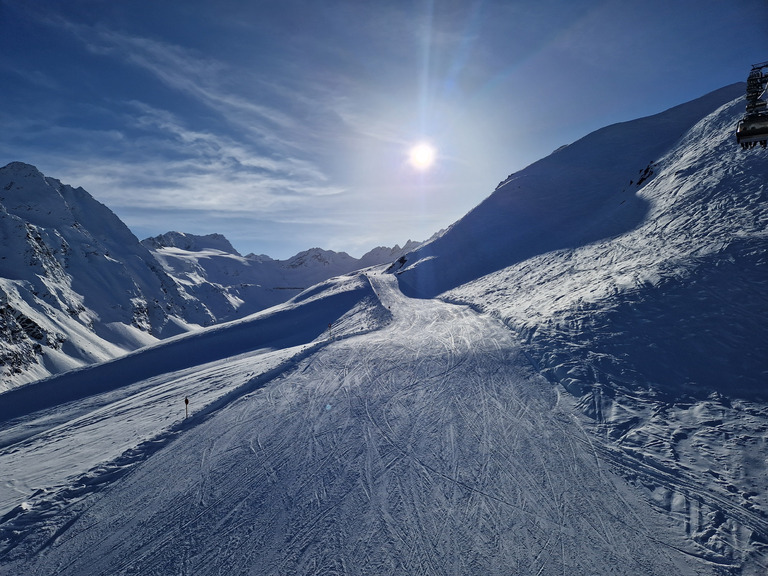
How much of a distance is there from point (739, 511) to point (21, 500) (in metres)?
20.3

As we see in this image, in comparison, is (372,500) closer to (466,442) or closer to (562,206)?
(466,442)

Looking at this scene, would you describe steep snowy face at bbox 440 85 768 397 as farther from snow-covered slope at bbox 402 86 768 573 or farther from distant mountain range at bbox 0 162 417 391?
distant mountain range at bbox 0 162 417 391

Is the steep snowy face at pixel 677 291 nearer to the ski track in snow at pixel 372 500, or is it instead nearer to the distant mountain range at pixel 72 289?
the ski track in snow at pixel 372 500

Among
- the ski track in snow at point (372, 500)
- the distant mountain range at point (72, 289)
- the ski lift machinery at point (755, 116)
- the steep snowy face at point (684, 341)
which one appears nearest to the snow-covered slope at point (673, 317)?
the steep snowy face at point (684, 341)

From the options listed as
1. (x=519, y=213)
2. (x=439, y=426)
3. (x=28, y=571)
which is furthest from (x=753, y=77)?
(x=519, y=213)

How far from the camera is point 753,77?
37.1 ft

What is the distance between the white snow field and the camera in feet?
25.3

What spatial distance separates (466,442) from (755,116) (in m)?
14.2

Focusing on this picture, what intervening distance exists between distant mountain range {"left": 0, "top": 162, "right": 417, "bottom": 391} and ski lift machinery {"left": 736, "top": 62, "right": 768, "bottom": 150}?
10096cm

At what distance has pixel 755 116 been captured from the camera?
1087 centimetres

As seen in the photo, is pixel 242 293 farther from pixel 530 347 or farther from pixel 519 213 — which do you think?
pixel 530 347

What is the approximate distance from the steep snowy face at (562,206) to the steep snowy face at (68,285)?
81876 mm

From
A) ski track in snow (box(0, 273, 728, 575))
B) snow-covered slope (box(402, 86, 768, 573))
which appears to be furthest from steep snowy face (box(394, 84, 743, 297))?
ski track in snow (box(0, 273, 728, 575))

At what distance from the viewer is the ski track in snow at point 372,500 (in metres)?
7.47
